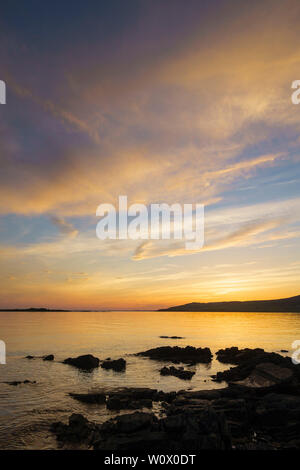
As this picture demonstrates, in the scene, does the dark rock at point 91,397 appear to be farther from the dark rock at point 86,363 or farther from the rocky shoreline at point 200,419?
the dark rock at point 86,363

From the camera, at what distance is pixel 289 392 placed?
30969 mm

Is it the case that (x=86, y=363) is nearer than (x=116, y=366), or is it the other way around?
(x=116, y=366)

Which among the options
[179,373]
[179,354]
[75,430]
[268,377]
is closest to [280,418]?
[268,377]

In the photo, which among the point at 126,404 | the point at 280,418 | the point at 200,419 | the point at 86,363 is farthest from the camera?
the point at 86,363

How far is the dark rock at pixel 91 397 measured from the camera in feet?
101

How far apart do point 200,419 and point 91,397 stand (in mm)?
15641

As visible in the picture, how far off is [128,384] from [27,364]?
22.0 meters

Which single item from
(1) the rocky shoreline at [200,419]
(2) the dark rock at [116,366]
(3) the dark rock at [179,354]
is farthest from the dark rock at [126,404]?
(3) the dark rock at [179,354]

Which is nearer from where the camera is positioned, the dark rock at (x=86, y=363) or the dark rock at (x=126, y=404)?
the dark rock at (x=126, y=404)

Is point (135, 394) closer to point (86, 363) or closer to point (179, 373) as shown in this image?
point (179, 373)

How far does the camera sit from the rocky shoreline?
18406mm

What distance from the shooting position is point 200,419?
2023cm

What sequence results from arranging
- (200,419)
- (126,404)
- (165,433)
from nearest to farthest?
(165,433) → (200,419) → (126,404)
